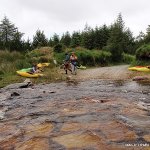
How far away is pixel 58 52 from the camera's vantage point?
124ft

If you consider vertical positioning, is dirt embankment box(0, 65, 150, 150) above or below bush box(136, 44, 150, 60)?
below

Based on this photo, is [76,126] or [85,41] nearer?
[76,126]

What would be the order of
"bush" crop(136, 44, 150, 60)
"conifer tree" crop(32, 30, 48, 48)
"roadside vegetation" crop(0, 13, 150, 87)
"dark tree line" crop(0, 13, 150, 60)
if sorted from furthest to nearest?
"conifer tree" crop(32, 30, 48, 48), "dark tree line" crop(0, 13, 150, 60), "bush" crop(136, 44, 150, 60), "roadside vegetation" crop(0, 13, 150, 87)

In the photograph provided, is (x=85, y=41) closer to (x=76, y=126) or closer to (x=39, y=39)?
(x=39, y=39)

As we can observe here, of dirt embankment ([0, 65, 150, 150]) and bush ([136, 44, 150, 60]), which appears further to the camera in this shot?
bush ([136, 44, 150, 60])

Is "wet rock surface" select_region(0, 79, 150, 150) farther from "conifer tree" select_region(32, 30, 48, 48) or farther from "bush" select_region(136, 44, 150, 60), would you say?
"conifer tree" select_region(32, 30, 48, 48)

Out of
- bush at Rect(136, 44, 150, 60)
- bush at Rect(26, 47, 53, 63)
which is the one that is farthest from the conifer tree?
bush at Rect(136, 44, 150, 60)

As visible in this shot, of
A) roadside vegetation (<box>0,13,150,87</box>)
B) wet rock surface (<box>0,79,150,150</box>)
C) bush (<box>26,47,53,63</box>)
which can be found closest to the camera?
wet rock surface (<box>0,79,150,150</box>)

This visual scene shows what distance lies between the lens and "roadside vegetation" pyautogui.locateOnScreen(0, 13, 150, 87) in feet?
82.1

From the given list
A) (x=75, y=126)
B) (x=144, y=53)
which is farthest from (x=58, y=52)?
(x=75, y=126)

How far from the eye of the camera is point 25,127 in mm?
8523

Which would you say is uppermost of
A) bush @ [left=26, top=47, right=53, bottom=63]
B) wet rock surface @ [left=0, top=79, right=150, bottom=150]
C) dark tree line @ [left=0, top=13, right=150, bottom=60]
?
dark tree line @ [left=0, top=13, right=150, bottom=60]

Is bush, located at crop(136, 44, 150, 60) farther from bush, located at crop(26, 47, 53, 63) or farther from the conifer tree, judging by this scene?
the conifer tree

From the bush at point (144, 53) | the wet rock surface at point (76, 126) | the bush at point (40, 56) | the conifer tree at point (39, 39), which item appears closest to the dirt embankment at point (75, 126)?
the wet rock surface at point (76, 126)
